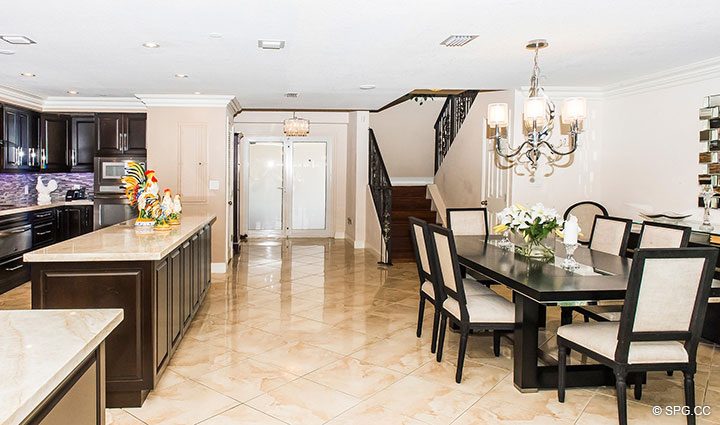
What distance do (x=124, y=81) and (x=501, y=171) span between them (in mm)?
→ 4600

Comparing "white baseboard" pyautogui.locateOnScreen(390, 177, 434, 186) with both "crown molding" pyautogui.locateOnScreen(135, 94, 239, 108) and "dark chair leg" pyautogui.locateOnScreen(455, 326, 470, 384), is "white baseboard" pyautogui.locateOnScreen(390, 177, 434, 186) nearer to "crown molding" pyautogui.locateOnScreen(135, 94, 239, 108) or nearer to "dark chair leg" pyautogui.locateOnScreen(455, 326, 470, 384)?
"crown molding" pyautogui.locateOnScreen(135, 94, 239, 108)

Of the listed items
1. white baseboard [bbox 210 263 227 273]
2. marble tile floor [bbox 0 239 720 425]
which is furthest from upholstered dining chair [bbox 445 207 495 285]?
white baseboard [bbox 210 263 227 273]

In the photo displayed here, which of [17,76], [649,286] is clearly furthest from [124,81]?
[649,286]

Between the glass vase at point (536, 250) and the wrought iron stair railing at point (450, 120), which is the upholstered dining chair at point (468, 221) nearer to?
the glass vase at point (536, 250)

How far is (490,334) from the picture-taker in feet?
15.1

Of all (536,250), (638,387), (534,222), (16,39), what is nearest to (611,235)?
(536,250)

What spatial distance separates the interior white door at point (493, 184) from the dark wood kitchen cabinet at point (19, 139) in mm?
5905

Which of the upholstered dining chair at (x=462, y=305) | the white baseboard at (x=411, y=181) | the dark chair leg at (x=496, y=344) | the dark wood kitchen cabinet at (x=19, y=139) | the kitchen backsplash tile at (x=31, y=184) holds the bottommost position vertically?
the dark chair leg at (x=496, y=344)

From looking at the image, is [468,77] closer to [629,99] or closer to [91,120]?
[629,99]

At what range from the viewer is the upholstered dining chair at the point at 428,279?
13.3ft

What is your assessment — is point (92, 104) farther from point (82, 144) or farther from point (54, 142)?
point (54, 142)

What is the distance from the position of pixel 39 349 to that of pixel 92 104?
710 cm

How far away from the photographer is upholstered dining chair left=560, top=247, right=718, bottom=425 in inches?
106

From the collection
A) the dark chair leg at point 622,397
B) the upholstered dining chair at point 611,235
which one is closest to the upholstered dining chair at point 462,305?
the dark chair leg at point 622,397
